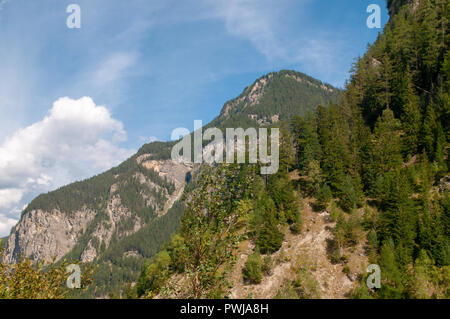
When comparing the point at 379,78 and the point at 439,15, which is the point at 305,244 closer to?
the point at 379,78

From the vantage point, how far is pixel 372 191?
47.9m

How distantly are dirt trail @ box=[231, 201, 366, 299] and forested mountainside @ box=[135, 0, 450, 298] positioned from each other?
0.60 ft

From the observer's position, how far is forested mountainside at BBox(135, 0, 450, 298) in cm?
3553

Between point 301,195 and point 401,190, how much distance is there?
20.8 metres

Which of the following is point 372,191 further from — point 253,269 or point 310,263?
point 253,269

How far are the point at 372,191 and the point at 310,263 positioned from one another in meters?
17.3

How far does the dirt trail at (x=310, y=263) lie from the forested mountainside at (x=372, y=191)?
18cm

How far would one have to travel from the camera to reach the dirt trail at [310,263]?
1561 inches

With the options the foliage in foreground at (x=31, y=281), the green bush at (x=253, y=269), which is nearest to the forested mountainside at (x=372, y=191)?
the green bush at (x=253, y=269)

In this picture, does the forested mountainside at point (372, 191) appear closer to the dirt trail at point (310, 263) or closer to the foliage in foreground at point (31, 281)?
the dirt trail at point (310, 263)

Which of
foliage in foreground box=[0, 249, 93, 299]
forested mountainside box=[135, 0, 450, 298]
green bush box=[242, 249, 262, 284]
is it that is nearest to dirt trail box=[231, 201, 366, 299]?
forested mountainside box=[135, 0, 450, 298]

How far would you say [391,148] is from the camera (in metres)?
49.3

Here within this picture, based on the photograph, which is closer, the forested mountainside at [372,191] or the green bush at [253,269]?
the forested mountainside at [372,191]
